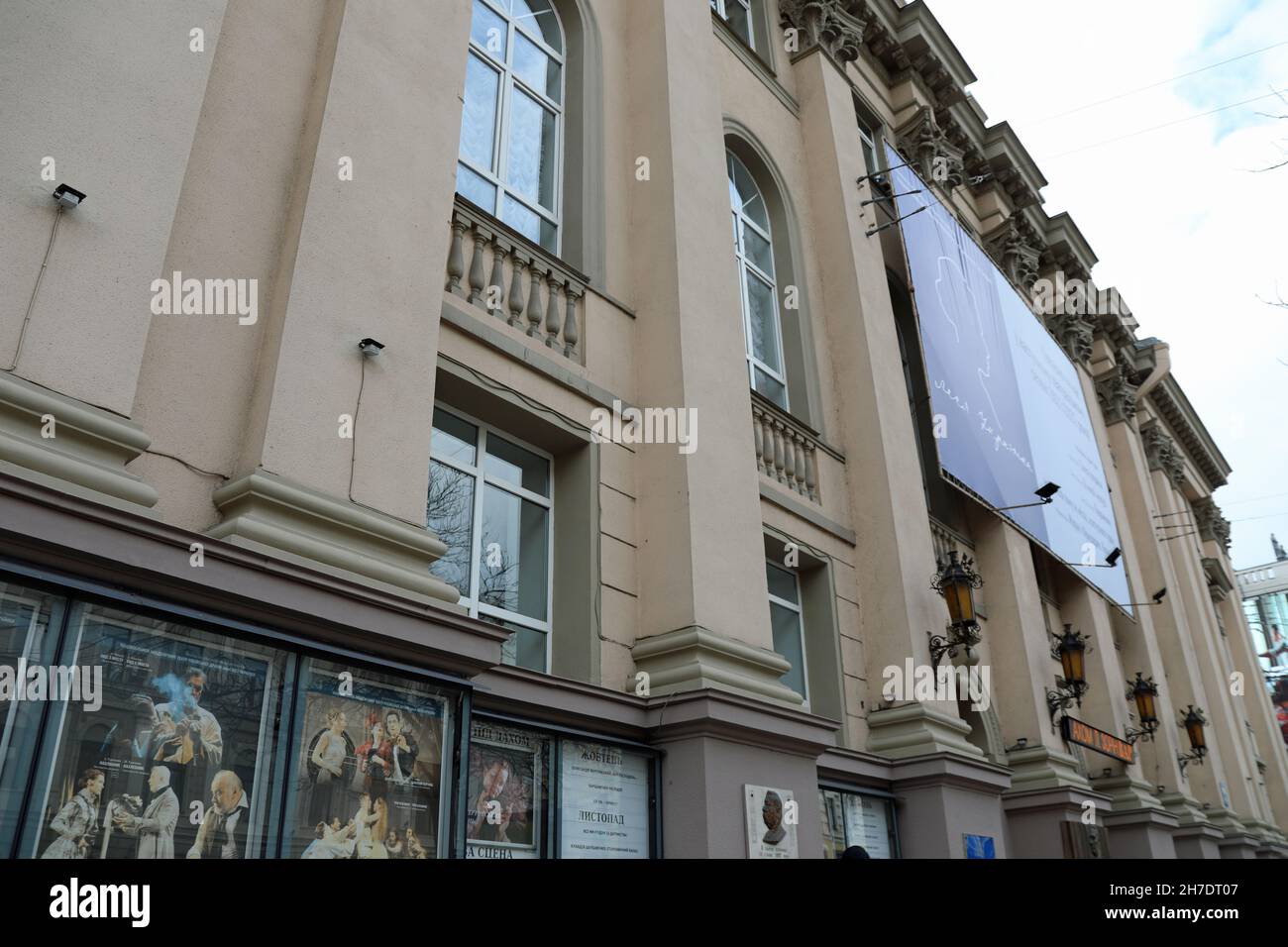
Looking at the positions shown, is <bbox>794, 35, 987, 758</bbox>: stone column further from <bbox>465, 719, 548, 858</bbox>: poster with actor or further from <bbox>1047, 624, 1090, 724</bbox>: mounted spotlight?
<bbox>465, 719, 548, 858</bbox>: poster with actor

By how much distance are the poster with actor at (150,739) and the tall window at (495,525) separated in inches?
93.0

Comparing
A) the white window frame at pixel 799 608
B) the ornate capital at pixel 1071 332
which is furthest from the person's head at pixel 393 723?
the ornate capital at pixel 1071 332

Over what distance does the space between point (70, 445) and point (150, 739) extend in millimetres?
1270

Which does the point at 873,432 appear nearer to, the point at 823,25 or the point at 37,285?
the point at 823,25

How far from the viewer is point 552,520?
25.9 feet

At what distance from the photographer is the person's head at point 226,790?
427 centimetres

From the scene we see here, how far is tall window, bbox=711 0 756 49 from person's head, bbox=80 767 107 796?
11.9 m

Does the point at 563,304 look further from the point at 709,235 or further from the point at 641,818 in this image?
the point at 641,818

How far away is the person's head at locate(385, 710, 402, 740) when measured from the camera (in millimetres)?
Answer: 5035

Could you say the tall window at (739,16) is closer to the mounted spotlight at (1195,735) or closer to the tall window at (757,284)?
the tall window at (757,284)

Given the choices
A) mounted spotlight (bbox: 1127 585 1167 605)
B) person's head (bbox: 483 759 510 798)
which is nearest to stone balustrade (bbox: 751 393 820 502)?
person's head (bbox: 483 759 510 798)

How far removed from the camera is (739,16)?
13805mm

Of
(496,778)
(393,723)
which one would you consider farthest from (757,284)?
(393,723)
